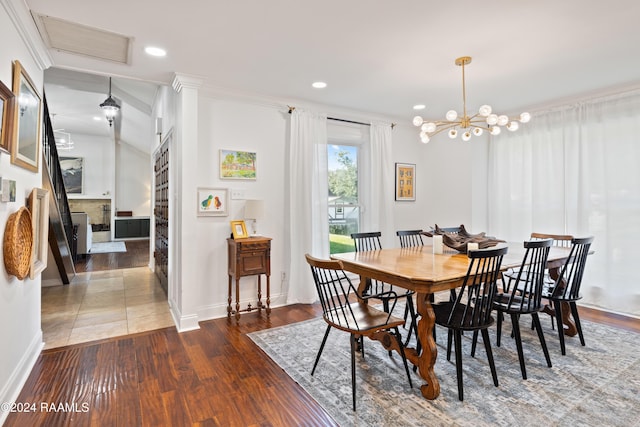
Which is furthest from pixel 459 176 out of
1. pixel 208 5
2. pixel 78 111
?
pixel 78 111

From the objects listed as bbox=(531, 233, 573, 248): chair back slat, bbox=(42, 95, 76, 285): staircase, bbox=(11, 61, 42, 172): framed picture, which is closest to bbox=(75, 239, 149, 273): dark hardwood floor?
bbox=(42, 95, 76, 285): staircase

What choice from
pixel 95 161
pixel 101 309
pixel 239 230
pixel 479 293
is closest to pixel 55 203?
pixel 101 309

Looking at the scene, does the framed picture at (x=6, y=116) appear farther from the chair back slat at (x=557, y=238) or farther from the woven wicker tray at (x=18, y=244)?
the chair back slat at (x=557, y=238)

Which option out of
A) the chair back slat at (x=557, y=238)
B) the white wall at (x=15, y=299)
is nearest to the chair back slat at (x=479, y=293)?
the chair back slat at (x=557, y=238)

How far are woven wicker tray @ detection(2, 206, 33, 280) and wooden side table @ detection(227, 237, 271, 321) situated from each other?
64.3 inches

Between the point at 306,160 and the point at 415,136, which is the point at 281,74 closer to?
the point at 306,160

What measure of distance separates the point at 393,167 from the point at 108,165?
31.8ft

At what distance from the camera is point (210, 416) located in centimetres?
191

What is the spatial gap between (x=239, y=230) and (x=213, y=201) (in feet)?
1.40

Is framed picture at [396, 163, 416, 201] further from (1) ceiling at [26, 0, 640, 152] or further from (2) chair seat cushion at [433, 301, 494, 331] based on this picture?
(2) chair seat cushion at [433, 301, 494, 331]

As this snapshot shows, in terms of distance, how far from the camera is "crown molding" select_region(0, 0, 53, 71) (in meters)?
1.96

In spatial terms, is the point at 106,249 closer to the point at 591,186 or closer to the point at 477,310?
the point at 477,310

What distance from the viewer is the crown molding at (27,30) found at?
1.96 meters

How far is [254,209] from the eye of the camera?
11.7 ft
